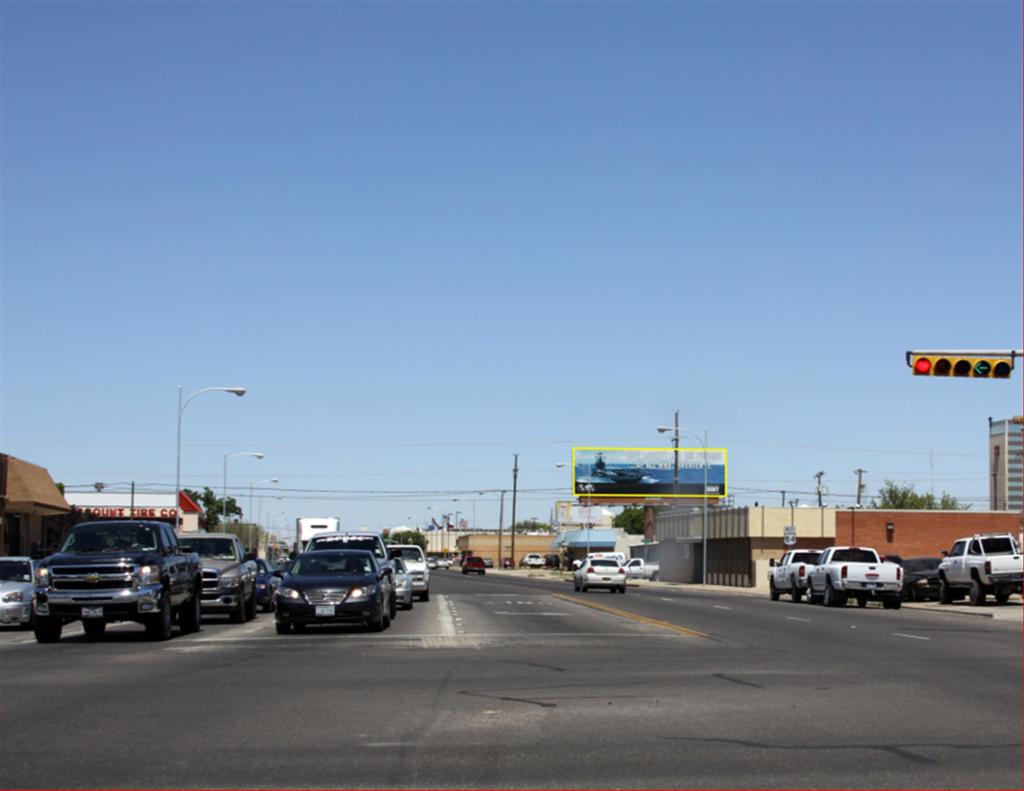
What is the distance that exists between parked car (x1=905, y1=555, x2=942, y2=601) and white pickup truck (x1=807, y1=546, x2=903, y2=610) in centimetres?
583

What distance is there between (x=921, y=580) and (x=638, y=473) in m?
74.3

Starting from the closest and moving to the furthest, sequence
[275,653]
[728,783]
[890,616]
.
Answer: [728,783], [275,653], [890,616]

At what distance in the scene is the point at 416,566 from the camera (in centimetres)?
4306

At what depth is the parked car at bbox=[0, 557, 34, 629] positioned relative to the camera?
97.5 feet

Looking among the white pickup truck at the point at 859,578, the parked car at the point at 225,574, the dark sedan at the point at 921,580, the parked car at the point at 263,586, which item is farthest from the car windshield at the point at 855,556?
the parked car at the point at 225,574

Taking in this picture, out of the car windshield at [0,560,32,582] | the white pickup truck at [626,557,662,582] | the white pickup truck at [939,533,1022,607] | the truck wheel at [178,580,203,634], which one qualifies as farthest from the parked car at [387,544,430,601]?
the white pickup truck at [626,557,662,582]

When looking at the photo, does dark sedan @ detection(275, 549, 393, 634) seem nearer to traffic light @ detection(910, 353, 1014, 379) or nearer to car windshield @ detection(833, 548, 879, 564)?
traffic light @ detection(910, 353, 1014, 379)

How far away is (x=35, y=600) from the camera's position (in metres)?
24.2

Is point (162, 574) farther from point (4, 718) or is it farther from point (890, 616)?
point (890, 616)

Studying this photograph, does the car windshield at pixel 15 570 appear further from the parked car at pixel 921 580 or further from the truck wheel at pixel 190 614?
the parked car at pixel 921 580

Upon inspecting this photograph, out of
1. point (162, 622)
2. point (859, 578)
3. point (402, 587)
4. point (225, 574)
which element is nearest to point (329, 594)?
point (162, 622)

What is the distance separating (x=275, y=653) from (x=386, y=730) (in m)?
9.29

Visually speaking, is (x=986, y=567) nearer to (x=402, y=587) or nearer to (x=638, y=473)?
(x=402, y=587)

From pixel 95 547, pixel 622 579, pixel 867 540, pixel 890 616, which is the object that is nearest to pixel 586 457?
pixel 867 540
